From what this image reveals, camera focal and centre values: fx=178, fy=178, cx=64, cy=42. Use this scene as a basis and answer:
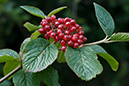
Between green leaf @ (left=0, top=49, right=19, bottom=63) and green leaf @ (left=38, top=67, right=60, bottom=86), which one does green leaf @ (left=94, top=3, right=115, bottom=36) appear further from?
green leaf @ (left=0, top=49, right=19, bottom=63)

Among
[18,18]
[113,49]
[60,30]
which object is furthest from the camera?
[113,49]

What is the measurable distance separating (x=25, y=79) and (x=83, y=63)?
290 millimetres

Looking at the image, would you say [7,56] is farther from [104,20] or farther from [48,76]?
[104,20]

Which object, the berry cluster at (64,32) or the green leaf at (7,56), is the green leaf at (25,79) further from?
the berry cluster at (64,32)

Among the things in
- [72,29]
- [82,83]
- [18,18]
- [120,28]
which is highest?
[72,29]

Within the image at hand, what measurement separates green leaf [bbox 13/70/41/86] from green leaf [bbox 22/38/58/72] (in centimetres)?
11

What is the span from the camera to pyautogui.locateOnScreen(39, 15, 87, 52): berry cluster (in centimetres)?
82

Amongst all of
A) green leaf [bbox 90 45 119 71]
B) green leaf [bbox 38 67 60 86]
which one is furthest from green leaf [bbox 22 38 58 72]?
green leaf [bbox 90 45 119 71]

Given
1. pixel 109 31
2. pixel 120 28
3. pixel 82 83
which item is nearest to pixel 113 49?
pixel 120 28

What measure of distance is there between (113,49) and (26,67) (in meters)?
3.49

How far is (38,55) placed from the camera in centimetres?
79

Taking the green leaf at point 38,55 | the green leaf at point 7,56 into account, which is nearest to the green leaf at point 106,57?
the green leaf at point 38,55

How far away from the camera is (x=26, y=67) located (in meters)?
0.74

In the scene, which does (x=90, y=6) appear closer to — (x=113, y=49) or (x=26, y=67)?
(x=113, y=49)
